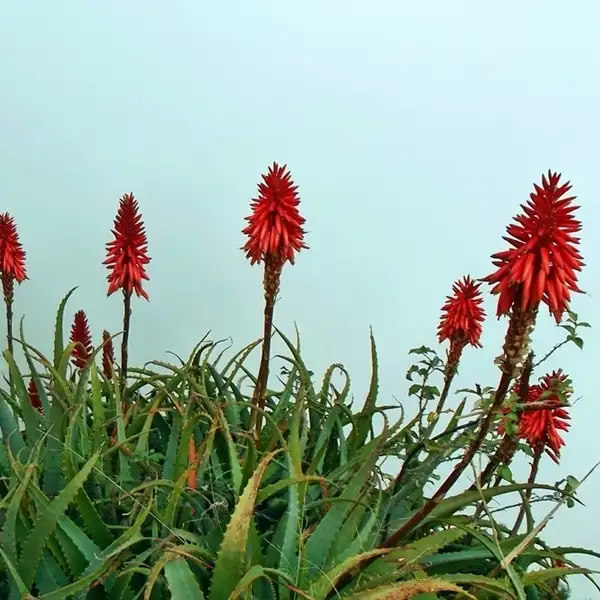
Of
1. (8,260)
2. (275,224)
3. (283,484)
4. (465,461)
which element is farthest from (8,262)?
(465,461)

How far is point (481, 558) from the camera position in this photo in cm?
70

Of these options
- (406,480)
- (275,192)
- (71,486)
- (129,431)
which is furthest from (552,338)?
(71,486)

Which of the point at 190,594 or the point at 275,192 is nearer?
the point at 190,594

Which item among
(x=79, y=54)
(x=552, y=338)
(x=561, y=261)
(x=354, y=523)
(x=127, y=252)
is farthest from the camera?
(x=79, y=54)

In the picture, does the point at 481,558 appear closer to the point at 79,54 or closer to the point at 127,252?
the point at 127,252

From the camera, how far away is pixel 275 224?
0.78m

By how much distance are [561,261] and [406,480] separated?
37 centimetres

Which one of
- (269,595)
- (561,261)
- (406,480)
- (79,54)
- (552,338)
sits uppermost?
(79,54)

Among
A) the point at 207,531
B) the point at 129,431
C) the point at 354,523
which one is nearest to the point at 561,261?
the point at 354,523

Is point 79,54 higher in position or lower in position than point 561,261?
higher

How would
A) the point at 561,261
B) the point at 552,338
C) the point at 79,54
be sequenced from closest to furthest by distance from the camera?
the point at 561,261, the point at 552,338, the point at 79,54

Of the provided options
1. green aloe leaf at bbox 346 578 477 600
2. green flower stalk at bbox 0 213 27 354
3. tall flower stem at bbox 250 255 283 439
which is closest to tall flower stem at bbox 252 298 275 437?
tall flower stem at bbox 250 255 283 439

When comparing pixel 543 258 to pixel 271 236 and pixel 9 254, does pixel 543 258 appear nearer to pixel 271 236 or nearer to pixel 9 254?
pixel 271 236

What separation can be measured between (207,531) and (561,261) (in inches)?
16.0
